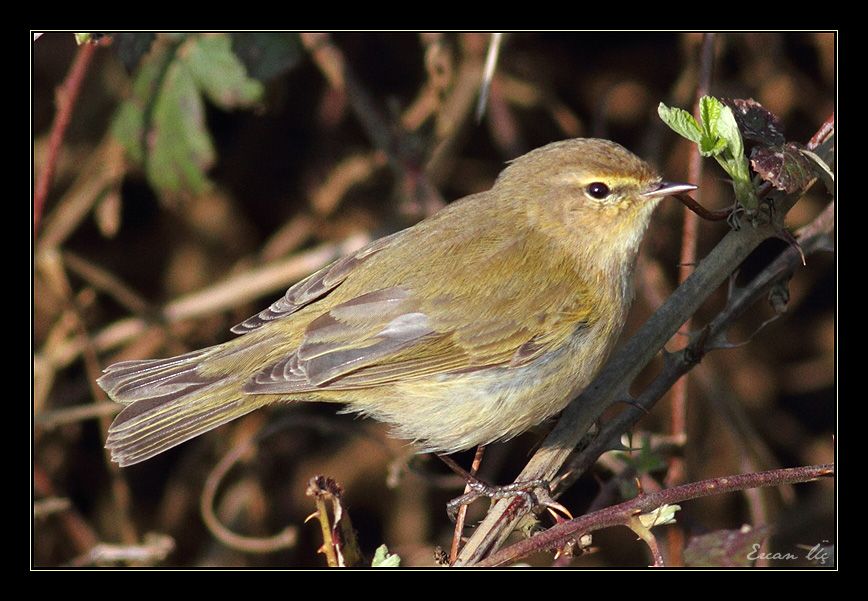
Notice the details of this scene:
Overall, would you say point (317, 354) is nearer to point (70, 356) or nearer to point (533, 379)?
point (533, 379)

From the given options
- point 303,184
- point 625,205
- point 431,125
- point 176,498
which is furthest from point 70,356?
point 625,205

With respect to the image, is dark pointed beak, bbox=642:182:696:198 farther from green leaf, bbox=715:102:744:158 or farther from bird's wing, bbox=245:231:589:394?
green leaf, bbox=715:102:744:158

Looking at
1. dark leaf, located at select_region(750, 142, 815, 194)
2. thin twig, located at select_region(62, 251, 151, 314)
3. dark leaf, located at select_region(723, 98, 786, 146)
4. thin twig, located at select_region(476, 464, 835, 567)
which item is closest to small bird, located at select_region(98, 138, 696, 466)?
dark leaf, located at select_region(723, 98, 786, 146)

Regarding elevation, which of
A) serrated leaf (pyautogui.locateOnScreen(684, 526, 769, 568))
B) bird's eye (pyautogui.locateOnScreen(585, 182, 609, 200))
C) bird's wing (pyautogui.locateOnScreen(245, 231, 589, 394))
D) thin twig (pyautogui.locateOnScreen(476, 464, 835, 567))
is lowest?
serrated leaf (pyautogui.locateOnScreen(684, 526, 769, 568))

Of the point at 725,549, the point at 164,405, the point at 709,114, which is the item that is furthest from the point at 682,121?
the point at 164,405

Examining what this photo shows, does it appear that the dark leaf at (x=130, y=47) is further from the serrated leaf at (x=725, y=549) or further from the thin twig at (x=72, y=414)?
the serrated leaf at (x=725, y=549)
